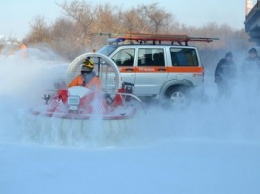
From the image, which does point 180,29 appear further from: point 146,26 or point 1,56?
point 1,56

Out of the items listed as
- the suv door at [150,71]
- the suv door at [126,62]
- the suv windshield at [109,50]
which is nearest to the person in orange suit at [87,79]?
the suv door at [126,62]

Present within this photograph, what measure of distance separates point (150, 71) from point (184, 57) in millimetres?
1077

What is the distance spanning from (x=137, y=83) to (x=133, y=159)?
5442 millimetres

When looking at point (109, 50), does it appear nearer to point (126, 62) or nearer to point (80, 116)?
point (126, 62)

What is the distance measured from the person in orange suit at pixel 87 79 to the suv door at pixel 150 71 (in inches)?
131

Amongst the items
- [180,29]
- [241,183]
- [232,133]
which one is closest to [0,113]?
[232,133]

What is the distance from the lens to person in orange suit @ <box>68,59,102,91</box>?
805 centimetres

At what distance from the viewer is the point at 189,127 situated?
8.63m

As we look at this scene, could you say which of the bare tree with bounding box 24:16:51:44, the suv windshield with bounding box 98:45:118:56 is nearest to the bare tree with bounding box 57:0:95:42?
the bare tree with bounding box 24:16:51:44

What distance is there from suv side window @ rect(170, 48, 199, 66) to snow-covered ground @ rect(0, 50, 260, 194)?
6.61 ft

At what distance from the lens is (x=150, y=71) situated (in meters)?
11.7

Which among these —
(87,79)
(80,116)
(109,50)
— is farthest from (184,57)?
(80,116)

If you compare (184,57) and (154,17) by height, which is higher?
(154,17)

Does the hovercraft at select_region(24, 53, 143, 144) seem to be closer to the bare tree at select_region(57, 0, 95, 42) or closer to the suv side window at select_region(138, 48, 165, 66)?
the suv side window at select_region(138, 48, 165, 66)
